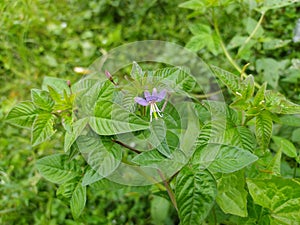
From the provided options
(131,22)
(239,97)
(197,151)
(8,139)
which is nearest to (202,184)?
(197,151)

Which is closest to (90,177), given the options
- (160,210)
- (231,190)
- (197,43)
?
(231,190)

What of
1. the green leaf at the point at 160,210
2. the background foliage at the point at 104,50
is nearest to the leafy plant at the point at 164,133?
the background foliage at the point at 104,50

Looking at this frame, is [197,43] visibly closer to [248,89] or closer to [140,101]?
[248,89]

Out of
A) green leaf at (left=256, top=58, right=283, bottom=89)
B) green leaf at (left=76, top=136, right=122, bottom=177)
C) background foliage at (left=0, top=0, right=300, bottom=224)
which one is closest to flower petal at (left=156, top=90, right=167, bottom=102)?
green leaf at (left=76, top=136, right=122, bottom=177)

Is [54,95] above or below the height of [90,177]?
above

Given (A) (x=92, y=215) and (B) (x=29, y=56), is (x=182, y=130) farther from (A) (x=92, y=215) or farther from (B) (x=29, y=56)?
(B) (x=29, y=56)

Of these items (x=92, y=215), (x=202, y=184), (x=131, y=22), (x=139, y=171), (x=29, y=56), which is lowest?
(x=92, y=215)
